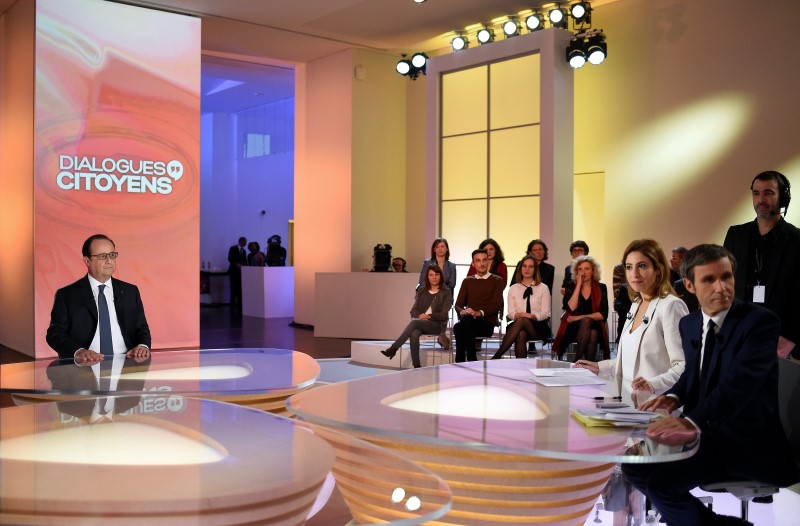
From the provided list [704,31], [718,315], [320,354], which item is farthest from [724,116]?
[718,315]

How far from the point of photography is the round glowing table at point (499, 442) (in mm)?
2230

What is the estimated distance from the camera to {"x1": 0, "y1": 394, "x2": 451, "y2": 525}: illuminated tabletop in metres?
1.62

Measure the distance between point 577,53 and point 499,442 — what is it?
756 centimetres

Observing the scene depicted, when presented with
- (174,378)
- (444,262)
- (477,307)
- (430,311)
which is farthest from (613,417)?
(444,262)

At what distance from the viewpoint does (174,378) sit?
3.53m

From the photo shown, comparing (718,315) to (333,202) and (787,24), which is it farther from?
(333,202)

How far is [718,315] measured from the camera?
283 centimetres

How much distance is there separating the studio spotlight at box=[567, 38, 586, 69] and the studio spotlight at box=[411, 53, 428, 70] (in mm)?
2442

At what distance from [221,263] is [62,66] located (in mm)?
9262

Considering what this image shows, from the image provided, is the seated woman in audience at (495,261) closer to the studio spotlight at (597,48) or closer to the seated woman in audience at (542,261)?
the seated woman in audience at (542,261)

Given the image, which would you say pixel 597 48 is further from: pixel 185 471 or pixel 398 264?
pixel 185 471

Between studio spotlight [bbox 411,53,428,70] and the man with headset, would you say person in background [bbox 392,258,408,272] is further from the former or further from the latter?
the man with headset

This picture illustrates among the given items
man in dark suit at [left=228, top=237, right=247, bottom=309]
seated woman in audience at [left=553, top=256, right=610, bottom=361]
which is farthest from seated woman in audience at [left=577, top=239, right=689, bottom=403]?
man in dark suit at [left=228, top=237, right=247, bottom=309]

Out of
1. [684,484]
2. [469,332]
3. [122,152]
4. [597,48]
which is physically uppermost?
[597,48]
